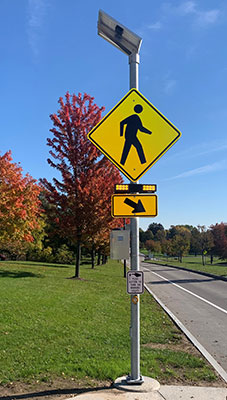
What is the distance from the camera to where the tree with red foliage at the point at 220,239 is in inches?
2503

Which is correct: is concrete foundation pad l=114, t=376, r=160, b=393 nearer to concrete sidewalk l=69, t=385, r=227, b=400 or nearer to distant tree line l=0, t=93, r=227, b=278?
concrete sidewalk l=69, t=385, r=227, b=400

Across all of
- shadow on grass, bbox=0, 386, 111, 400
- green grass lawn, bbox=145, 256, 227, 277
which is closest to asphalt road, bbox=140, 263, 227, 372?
shadow on grass, bbox=0, 386, 111, 400

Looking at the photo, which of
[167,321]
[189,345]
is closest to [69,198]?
[167,321]

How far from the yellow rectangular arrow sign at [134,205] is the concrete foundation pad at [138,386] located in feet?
6.71

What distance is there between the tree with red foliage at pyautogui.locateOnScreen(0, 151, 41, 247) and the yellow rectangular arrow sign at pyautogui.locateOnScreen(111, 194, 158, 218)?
13.9 metres

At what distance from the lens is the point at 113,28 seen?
4930mm

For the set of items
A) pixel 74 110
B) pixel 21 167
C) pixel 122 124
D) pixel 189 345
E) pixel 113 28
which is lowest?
pixel 189 345

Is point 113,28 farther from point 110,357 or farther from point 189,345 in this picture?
point 189,345

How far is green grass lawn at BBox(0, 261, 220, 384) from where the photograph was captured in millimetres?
5266

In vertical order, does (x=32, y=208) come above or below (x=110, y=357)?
above

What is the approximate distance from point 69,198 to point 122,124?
14.5m

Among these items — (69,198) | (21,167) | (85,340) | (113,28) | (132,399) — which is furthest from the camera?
(21,167)

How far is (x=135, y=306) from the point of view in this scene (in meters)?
4.64

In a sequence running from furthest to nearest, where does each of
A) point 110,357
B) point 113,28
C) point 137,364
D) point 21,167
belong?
point 21,167, point 110,357, point 113,28, point 137,364
